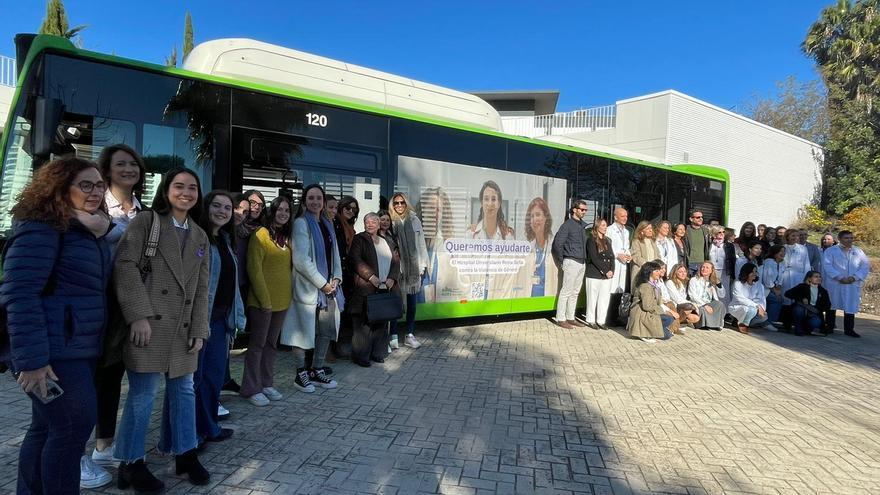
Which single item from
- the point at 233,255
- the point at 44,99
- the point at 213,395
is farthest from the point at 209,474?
the point at 44,99

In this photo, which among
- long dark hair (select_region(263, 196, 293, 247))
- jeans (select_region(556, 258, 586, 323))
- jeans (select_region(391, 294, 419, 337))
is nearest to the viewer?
long dark hair (select_region(263, 196, 293, 247))

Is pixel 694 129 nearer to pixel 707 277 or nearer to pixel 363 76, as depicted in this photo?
pixel 707 277

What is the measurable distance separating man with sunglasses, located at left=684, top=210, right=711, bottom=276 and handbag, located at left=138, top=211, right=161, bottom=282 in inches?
350

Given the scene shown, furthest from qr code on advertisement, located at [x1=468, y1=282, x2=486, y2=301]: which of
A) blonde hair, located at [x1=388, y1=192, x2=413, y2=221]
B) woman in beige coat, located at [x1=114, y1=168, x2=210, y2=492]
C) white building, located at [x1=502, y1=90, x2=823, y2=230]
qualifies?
white building, located at [x1=502, y1=90, x2=823, y2=230]

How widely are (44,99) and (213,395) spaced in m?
3.04

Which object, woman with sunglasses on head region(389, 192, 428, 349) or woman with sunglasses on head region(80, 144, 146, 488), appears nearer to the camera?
woman with sunglasses on head region(80, 144, 146, 488)

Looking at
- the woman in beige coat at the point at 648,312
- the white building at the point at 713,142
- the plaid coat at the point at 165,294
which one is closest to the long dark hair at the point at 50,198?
the plaid coat at the point at 165,294

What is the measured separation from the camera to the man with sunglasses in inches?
362

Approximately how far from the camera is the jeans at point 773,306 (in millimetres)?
9211

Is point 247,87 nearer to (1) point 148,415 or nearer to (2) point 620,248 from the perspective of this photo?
(1) point 148,415

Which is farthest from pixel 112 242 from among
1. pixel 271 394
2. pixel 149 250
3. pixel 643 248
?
pixel 643 248

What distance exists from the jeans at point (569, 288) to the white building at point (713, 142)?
34.7 feet

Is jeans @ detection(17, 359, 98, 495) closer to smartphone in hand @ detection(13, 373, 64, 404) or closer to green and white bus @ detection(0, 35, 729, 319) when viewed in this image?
smartphone in hand @ detection(13, 373, 64, 404)

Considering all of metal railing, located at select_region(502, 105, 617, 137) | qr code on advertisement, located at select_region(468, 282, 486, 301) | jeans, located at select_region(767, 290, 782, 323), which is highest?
metal railing, located at select_region(502, 105, 617, 137)
